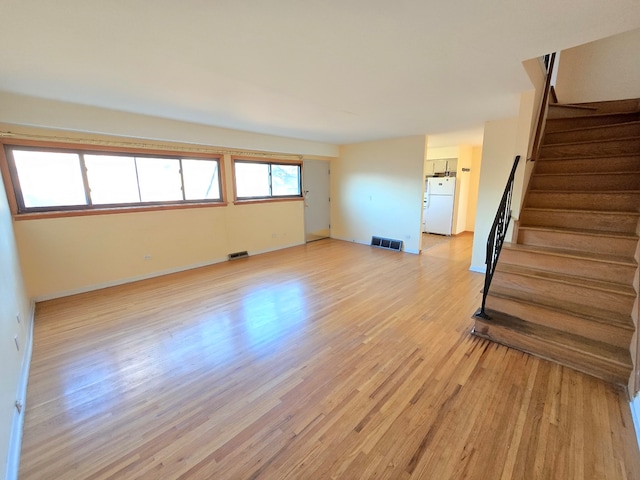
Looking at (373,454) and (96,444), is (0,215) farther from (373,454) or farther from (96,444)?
(373,454)

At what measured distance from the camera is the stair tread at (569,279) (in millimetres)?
2146

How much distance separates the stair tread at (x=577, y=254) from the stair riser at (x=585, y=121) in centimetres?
211

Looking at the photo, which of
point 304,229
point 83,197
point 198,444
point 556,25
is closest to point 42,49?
point 83,197

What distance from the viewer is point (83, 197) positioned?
12.1 ft

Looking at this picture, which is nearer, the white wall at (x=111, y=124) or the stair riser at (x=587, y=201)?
the stair riser at (x=587, y=201)

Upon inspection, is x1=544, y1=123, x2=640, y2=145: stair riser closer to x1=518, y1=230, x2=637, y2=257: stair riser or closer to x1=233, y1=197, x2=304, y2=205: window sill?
x1=518, y1=230, x2=637, y2=257: stair riser

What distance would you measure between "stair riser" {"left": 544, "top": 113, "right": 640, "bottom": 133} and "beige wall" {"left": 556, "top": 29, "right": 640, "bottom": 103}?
0.56 metres

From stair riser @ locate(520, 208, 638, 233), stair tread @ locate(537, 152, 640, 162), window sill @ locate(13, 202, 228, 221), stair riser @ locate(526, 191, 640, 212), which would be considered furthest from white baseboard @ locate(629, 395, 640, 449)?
window sill @ locate(13, 202, 228, 221)

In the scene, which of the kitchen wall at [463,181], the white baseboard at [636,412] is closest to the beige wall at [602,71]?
the kitchen wall at [463,181]

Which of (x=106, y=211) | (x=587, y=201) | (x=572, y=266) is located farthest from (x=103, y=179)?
(x=587, y=201)

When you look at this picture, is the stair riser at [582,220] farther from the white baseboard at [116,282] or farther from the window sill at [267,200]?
the white baseboard at [116,282]

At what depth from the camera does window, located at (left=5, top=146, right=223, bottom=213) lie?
330 cm

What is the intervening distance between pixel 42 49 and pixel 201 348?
2.52m

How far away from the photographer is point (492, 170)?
4.08 m
